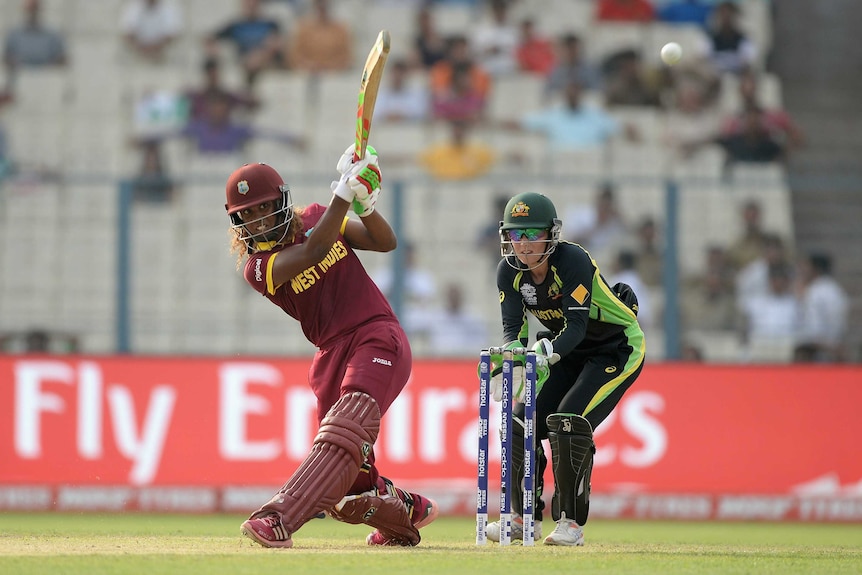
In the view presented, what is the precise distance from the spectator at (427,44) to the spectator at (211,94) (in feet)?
6.36

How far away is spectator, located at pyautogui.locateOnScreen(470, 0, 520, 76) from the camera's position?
52.0 ft

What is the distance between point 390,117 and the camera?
599 inches

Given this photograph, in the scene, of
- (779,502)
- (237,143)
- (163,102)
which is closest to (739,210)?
(779,502)

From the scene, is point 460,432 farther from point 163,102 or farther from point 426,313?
point 163,102

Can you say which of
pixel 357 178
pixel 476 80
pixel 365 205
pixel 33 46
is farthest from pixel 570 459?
pixel 33 46

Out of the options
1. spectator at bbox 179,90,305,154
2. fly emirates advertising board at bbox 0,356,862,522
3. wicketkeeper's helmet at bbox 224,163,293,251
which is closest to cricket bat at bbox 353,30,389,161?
wicketkeeper's helmet at bbox 224,163,293,251

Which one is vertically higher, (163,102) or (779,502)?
(163,102)

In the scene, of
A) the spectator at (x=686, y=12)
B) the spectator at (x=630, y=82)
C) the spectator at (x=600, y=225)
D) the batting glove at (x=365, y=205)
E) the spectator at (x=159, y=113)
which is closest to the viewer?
the batting glove at (x=365, y=205)

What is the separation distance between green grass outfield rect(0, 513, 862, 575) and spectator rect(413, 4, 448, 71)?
25.1ft

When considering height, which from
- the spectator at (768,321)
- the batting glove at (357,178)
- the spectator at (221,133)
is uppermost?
the spectator at (221,133)

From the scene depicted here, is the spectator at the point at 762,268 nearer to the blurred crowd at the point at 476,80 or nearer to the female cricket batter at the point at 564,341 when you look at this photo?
the blurred crowd at the point at 476,80

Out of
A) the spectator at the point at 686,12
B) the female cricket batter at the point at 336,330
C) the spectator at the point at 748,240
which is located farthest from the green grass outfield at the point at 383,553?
the spectator at the point at 686,12

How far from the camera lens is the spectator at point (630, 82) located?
1544 centimetres

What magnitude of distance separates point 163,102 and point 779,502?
27.3ft
